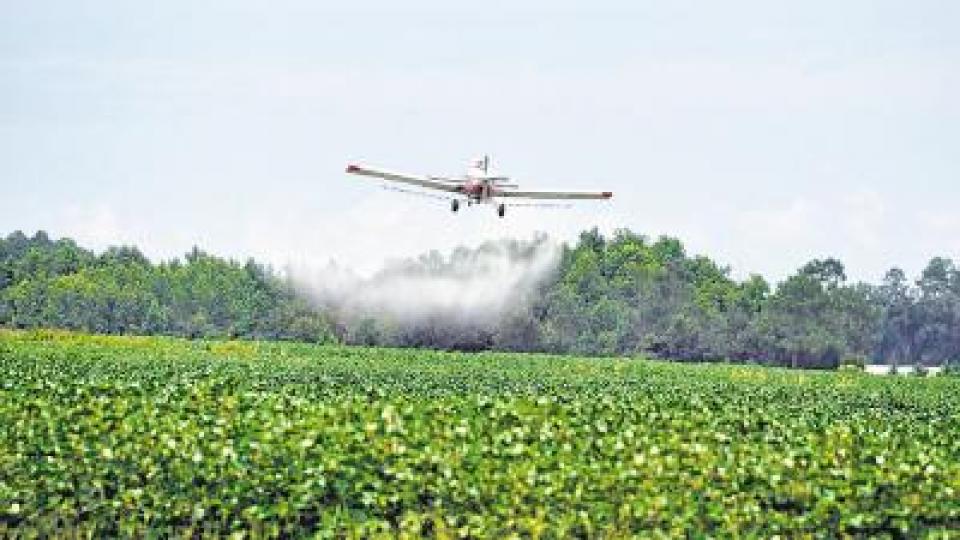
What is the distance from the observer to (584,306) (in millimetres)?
157125

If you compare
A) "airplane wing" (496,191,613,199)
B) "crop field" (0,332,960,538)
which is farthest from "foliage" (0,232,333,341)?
"crop field" (0,332,960,538)

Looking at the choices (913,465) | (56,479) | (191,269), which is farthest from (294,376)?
(191,269)

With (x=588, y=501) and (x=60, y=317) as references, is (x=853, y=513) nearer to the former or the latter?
(x=588, y=501)

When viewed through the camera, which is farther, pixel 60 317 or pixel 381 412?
pixel 60 317

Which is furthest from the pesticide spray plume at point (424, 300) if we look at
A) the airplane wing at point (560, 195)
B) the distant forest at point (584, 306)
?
the airplane wing at point (560, 195)

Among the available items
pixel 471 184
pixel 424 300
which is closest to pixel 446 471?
pixel 471 184

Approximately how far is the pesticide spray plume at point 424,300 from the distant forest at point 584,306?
4.84ft

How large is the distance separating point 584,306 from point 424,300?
1477 inches

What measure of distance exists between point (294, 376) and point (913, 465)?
3315 cm

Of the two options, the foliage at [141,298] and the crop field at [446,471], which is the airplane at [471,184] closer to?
the crop field at [446,471]

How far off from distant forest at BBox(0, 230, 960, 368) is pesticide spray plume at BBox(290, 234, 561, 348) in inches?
58.1

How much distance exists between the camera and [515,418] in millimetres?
23203

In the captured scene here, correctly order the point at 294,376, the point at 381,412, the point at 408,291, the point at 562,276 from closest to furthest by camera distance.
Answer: the point at 381,412
the point at 294,376
the point at 408,291
the point at 562,276

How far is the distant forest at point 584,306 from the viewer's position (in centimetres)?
14525
